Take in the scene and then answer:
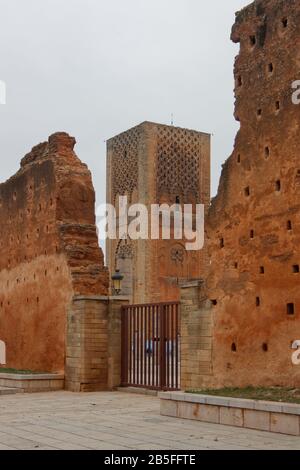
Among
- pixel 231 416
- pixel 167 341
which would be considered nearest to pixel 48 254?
pixel 167 341

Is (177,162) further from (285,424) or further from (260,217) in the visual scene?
(285,424)

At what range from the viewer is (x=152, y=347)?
44.1ft

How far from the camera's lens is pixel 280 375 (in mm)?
10031

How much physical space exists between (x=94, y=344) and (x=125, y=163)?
76.8 feet

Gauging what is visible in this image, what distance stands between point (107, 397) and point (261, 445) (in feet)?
20.4

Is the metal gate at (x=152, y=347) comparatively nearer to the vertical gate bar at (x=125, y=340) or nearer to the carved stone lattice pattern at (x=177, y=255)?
the vertical gate bar at (x=125, y=340)

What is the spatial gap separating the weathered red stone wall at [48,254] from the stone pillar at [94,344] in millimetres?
454

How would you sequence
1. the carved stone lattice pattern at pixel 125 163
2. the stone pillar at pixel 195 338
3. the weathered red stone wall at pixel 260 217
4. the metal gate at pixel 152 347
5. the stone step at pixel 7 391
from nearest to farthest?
the weathered red stone wall at pixel 260 217 < the stone pillar at pixel 195 338 < the metal gate at pixel 152 347 < the stone step at pixel 7 391 < the carved stone lattice pattern at pixel 125 163

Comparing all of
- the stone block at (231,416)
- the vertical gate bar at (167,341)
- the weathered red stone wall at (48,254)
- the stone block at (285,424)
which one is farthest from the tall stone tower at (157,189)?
the stone block at (285,424)

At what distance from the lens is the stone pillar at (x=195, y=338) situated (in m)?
11.5

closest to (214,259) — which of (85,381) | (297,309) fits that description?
(297,309)

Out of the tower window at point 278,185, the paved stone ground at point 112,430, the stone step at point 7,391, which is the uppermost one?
the tower window at point 278,185

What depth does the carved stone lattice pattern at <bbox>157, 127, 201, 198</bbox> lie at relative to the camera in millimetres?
36094

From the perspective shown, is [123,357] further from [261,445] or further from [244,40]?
[261,445]
